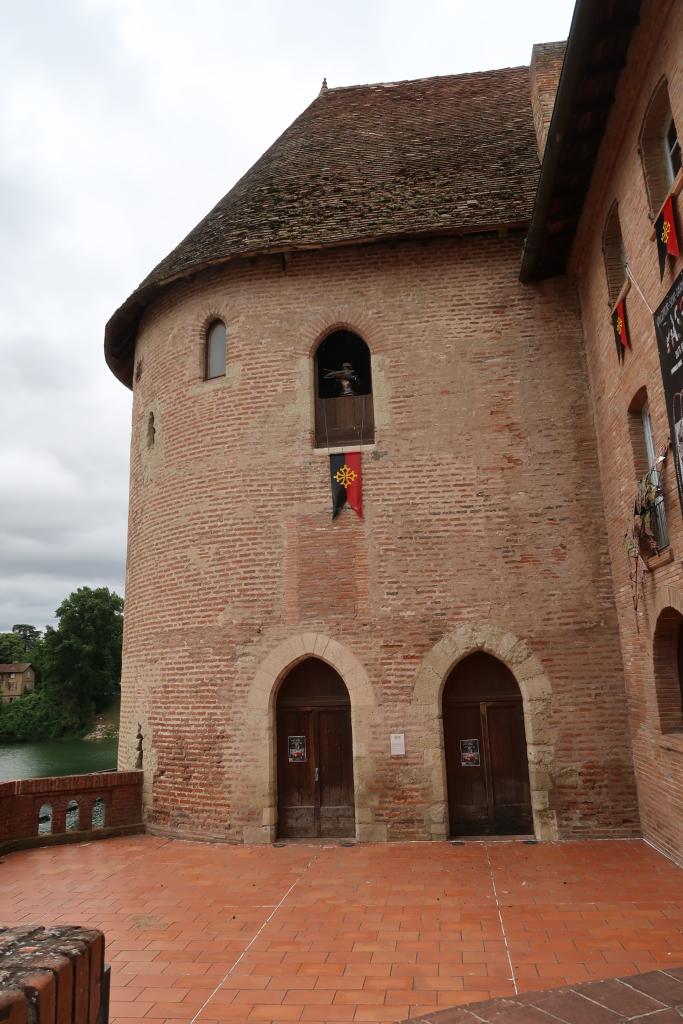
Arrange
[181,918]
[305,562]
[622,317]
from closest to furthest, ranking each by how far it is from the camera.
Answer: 1. [181,918]
2. [622,317]
3. [305,562]

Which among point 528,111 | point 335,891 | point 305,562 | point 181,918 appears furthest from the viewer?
point 528,111

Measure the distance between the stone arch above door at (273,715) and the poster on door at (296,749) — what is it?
0.93ft

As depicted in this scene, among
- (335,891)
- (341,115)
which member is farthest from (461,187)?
(335,891)

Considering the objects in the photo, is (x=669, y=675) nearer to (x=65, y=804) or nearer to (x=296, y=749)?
(x=296, y=749)

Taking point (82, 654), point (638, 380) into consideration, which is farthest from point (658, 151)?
point (82, 654)

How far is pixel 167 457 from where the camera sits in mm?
11836

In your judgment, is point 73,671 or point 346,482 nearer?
point 346,482

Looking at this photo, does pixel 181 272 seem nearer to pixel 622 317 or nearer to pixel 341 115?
pixel 341 115

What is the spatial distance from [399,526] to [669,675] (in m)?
3.96

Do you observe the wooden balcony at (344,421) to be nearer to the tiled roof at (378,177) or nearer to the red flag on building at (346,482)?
the red flag on building at (346,482)

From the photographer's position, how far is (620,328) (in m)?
8.70

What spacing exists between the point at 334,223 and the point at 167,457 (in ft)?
15.1

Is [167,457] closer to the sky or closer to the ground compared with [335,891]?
closer to the sky

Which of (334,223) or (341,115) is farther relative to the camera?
(341,115)
